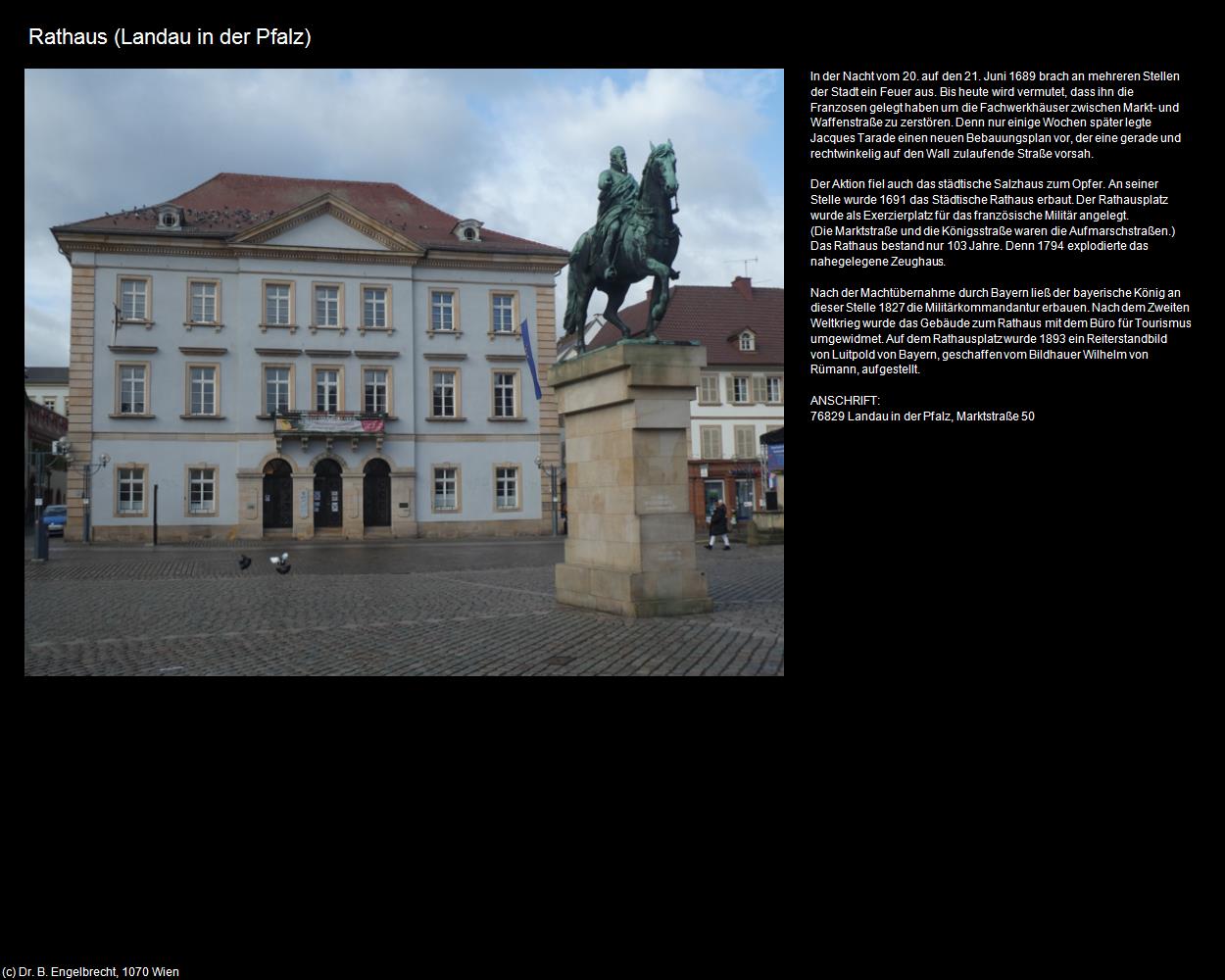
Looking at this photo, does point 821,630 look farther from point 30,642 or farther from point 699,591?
point 30,642

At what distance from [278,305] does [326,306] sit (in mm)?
1851

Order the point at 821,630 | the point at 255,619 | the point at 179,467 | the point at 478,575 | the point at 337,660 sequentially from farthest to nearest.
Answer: the point at 179,467 < the point at 478,575 < the point at 255,619 < the point at 337,660 < the point at 821,630

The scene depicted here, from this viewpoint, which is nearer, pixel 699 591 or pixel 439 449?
pixel 699 591

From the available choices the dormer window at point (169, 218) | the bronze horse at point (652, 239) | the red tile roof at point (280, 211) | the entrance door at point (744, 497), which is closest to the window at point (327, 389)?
the red tile roof at point (280, 211)

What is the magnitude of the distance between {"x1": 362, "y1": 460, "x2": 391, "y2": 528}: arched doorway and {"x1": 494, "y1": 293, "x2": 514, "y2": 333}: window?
7739mm

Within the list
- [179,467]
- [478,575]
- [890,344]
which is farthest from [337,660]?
[179,467]

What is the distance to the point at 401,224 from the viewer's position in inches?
1594

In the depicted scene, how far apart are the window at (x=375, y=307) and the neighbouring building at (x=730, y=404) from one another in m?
12.0

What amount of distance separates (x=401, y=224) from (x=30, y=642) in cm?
3392

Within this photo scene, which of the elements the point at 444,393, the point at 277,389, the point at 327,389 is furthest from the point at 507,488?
the point at 277,389

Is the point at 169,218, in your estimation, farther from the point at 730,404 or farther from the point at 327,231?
the point at 730,404

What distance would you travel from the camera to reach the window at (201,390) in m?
36.1

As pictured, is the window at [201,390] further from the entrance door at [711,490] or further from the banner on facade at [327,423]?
the entrance door at [711,490]

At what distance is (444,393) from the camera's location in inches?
1567
